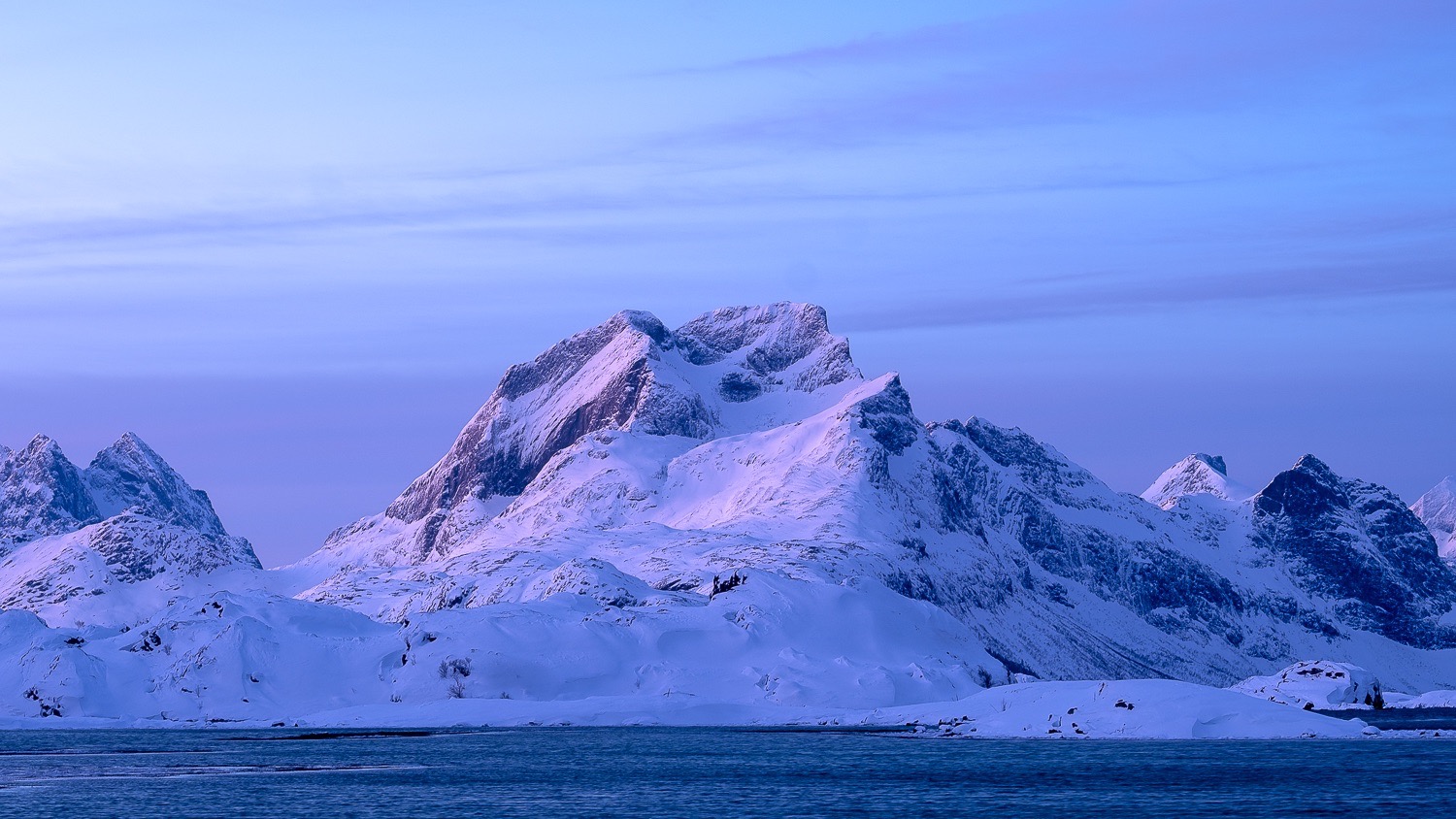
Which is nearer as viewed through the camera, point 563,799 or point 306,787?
point 563,799

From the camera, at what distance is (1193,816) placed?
121 meters

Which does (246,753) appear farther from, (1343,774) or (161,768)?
(1343,774)

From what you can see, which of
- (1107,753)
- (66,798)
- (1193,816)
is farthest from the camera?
(1107,753)

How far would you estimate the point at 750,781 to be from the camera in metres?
153

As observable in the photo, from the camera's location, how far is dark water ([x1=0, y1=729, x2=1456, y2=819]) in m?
127

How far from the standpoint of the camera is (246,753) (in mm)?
191750

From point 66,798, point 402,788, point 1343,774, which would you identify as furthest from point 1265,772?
point 66,798

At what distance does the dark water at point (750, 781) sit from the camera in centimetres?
12700

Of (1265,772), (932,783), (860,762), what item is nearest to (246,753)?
(860,762)

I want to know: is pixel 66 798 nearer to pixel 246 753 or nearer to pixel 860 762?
pixel 246 753

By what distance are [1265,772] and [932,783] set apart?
2885cm

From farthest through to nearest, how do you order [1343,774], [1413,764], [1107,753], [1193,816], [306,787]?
[1107,753]
[1413,764]
[1343,774]
[306,787]
[1193,816]

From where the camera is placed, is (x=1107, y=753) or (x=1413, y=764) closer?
(x=1413, y=764)

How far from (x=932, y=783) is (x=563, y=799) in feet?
100
